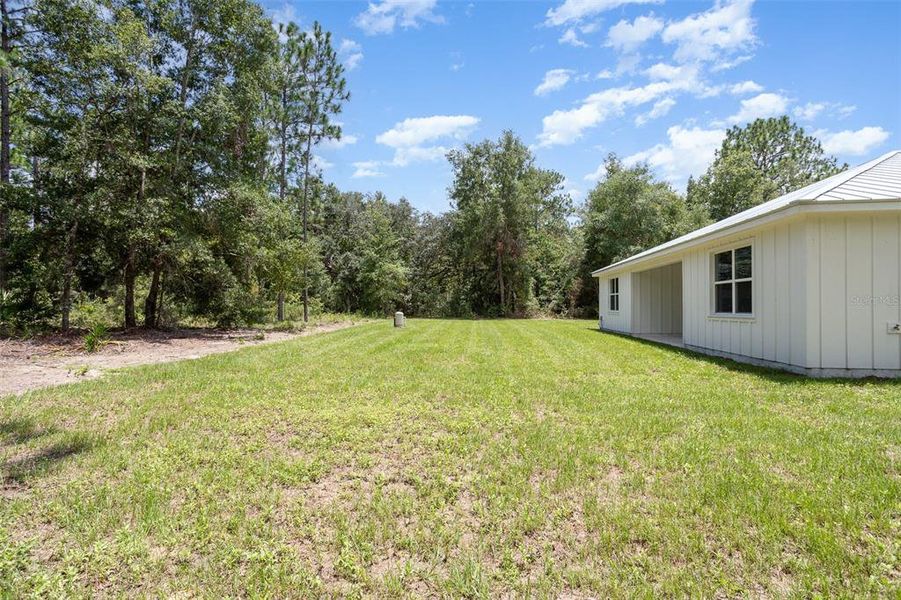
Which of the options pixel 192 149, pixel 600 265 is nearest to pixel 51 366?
pixel 192 149

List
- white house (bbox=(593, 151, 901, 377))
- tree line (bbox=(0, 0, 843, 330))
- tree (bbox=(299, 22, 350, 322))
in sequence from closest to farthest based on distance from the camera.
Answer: white house (bbox=(593, 151, 901, 377)) → tree line (bbox=(0, 0, 843, 330)) → tree (bbox=(299, 22, 350, 322))

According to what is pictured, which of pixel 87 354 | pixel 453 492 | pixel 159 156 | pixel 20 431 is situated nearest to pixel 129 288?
pixel 159 156

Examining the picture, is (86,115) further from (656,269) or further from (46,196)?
(656,269)

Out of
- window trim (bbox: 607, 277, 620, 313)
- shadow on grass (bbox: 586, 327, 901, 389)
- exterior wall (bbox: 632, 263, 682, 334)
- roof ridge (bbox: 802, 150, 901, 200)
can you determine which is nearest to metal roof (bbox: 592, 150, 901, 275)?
roof ridge (bbox: 802, 150, 901, 200)

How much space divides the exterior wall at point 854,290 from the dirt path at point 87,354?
11.1 metres

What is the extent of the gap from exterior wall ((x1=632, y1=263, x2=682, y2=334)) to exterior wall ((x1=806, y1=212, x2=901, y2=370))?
801 cm

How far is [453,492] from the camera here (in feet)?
9.46

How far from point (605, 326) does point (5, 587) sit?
17393mm

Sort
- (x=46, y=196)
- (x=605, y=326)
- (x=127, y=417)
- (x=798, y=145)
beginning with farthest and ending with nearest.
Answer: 1. (x=798, y=145)
2. (x=605, y=326)
3. (x=46, y=196)
4. (x=127, y=417)

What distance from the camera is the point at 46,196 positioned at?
449 inches

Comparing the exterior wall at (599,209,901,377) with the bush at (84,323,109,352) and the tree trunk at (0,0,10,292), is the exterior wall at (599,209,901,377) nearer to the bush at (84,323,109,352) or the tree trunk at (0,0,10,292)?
the bush at (84,323,109,352)

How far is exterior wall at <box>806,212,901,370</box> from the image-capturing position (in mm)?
6285

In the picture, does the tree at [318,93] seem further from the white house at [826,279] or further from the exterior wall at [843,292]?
the exterior wall at [843,292]

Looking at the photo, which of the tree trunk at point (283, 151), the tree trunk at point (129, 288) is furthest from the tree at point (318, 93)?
the tree trunk at point (129, 288)
